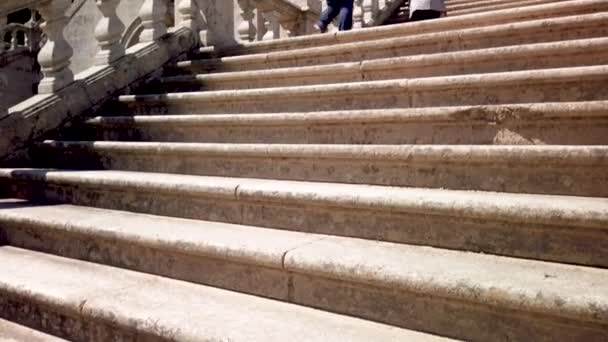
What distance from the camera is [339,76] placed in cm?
411

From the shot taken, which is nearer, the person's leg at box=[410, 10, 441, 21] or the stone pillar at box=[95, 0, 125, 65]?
the stone pillar at box=[95, 0, 125, 65]

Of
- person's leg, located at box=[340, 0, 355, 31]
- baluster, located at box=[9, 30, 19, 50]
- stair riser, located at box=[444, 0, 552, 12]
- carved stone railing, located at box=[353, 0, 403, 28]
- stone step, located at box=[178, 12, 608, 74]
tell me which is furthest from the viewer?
carved stone railing, located at box=[353, 0, 403, 28]

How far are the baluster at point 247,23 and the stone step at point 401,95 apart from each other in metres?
2.39

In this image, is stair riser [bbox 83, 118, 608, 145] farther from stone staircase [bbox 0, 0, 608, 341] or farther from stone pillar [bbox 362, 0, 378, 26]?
stone pillar [bbox 362, 0, 378, 26]

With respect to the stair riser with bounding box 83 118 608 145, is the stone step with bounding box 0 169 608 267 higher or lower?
lower

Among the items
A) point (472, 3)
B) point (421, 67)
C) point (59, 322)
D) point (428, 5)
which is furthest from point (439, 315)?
point (472, 3)

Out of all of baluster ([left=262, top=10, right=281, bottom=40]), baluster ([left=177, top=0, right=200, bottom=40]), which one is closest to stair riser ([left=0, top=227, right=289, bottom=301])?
baluster ([left=177, top=0, right=200, bottom=40])

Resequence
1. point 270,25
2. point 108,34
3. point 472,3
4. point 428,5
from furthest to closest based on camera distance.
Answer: point 472,3 < point 270,25 < point 428,5 < point 108,34

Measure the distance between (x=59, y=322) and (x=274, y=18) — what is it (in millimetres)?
6059

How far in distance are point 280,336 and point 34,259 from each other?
1852 mm

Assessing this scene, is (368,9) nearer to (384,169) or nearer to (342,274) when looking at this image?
(384,169)

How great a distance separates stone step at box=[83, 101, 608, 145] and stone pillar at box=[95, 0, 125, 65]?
84cm

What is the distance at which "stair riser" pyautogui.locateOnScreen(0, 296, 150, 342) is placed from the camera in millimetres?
2191

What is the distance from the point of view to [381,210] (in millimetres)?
2340
